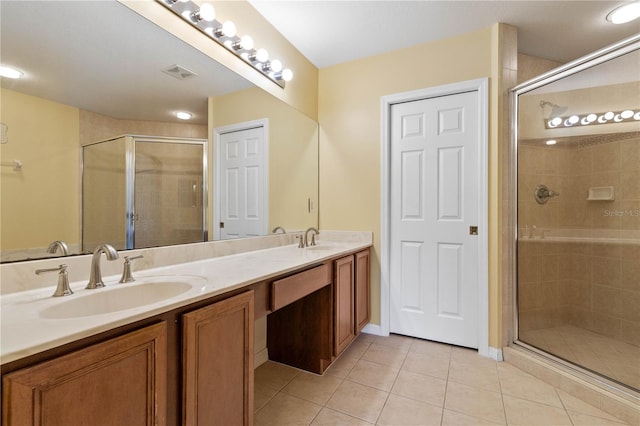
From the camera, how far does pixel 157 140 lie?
143 cm

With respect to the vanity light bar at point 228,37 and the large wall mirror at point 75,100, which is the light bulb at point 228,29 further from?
the large wall mirror at point 75,100

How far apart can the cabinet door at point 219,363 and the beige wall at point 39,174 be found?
0.64 m

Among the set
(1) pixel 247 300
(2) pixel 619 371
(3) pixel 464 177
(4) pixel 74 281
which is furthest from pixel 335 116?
(2) pixel 619 371

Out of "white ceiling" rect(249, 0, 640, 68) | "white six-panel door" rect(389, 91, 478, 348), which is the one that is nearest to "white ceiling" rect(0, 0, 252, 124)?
"white ceiling" rect(249, 0, 640, 68)

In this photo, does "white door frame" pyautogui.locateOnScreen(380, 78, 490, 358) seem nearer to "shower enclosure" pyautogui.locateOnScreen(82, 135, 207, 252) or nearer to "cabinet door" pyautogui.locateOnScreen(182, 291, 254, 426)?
"shower enclosure" pyautogui.locateOnScreen(82, 135, 207, 252)

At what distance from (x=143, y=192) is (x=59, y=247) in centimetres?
39

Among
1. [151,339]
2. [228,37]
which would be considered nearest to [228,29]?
[228,37]

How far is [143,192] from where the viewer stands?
136cm

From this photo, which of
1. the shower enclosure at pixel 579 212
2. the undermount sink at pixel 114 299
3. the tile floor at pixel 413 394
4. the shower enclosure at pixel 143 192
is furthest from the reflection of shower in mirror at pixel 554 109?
the undermount sink at pixel 114 299

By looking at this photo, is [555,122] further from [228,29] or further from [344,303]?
[228,29]

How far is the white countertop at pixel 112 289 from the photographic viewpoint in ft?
2.03

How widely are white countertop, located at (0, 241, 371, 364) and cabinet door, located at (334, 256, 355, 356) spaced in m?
0.28

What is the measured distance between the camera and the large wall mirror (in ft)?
3.15

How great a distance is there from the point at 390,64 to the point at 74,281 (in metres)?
2.54
